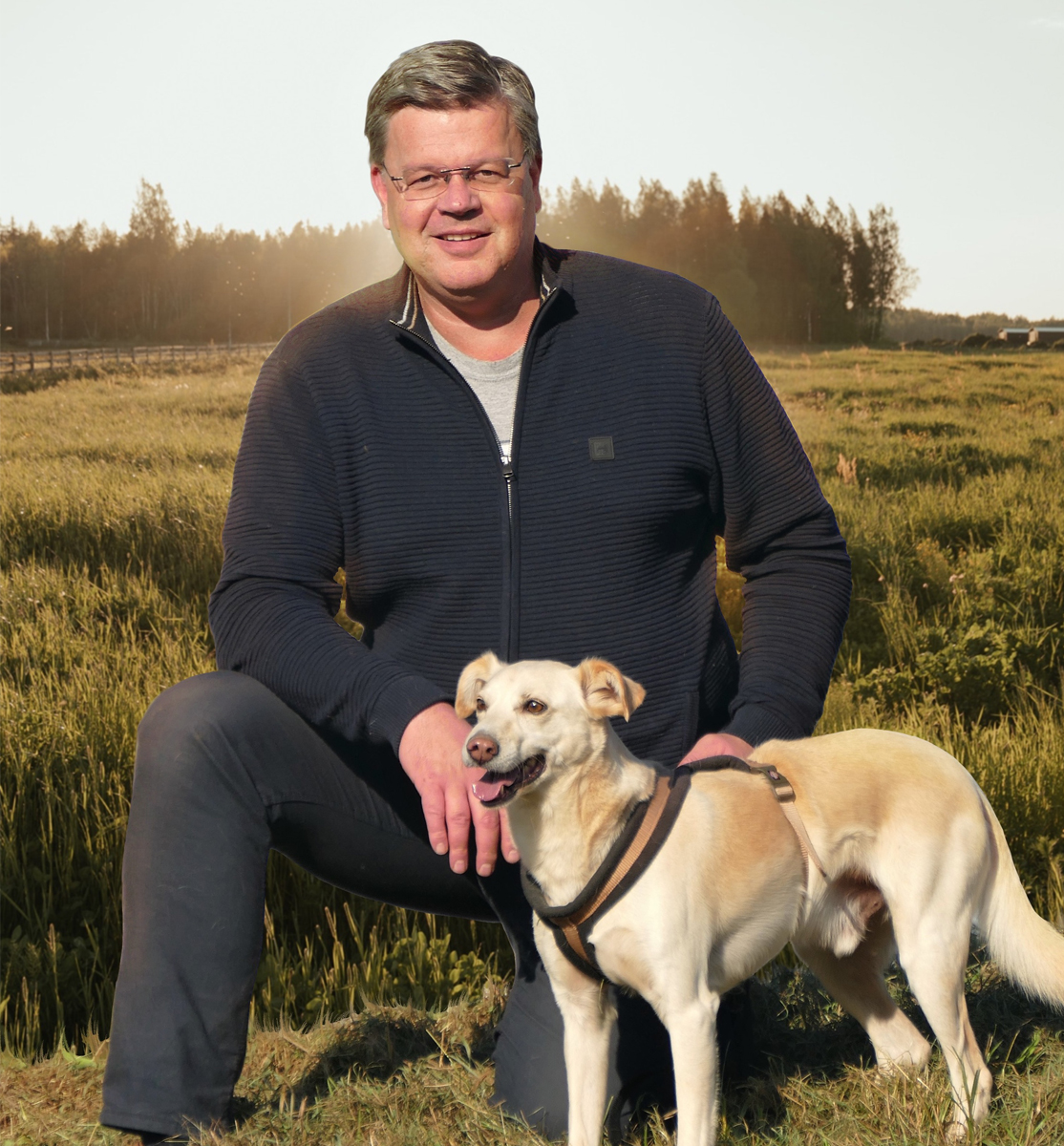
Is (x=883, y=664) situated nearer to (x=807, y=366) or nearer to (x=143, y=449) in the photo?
(x=143, y=449)

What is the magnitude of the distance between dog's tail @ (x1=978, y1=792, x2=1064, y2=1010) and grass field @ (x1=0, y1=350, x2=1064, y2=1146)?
26cm

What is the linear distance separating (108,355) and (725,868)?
35.3 meters

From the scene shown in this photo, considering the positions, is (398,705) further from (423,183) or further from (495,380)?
(423,183)

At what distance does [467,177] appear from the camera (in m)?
2.79

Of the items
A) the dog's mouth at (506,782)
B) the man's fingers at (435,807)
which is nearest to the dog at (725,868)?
the dog's mouth at (506,782)

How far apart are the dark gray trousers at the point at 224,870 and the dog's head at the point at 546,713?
0.55 m

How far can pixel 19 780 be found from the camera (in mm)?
4152

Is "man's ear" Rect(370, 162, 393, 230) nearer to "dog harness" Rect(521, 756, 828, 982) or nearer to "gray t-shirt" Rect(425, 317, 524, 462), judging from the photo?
"gray t-shirt" Rect(425, 317, 524, 462)

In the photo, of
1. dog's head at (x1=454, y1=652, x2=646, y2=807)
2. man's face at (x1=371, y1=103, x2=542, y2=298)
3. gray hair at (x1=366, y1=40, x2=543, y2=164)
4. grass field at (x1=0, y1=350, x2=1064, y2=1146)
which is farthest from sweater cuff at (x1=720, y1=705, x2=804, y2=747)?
gray hair at (x1=366, y1=40, x2=543, y2=164)

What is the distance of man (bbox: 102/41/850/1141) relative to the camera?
2.57 m

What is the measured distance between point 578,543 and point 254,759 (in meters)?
0.95

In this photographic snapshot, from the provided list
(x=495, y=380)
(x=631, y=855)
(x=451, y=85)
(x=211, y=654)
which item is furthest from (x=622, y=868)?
(x=211, y=654)

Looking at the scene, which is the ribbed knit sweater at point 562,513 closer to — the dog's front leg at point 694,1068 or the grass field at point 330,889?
the dog's front leg at point 694,1068

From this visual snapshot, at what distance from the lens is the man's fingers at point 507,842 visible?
2.35m
